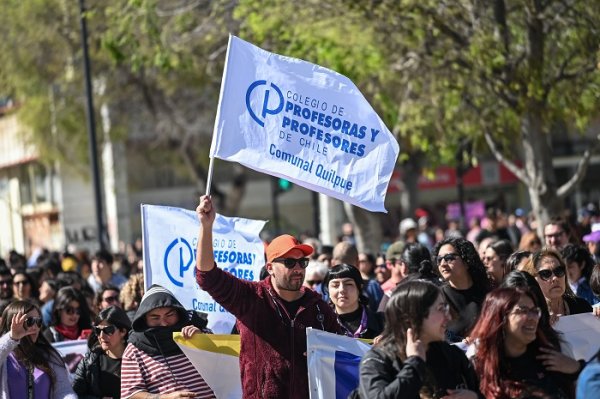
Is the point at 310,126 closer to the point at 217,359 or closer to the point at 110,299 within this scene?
the point at 217,359

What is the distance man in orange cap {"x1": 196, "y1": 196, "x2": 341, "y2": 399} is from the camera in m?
6.92

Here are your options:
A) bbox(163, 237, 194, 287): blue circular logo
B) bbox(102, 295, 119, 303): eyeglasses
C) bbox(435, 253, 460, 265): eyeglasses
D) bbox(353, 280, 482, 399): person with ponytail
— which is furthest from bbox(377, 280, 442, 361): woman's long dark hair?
bbox(102, 295, 119, 303): eyeglasses

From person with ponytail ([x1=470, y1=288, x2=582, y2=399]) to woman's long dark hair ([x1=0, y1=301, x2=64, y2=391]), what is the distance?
3.22 metres

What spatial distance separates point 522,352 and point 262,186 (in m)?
40.7

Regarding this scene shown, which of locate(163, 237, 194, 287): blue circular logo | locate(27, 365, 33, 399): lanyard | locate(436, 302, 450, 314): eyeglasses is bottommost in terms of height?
locate(27, 365, 33, 399): lanyard

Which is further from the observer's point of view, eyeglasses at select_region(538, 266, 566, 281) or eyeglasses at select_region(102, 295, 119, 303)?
eyeglasses at select_region(102, 295, 119, 303)

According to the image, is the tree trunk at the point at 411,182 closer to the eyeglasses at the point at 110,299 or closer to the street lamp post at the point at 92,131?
the street lamp post at the point at 92,131

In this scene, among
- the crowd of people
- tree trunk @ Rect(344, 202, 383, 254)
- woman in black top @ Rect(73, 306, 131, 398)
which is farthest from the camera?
tree trunk @ Rect(344, 202, 383, 254)

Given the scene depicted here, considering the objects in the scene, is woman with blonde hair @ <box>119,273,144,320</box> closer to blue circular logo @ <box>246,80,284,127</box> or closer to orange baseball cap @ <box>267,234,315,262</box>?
blue circular logo @ <box>246,80,284,127</box>

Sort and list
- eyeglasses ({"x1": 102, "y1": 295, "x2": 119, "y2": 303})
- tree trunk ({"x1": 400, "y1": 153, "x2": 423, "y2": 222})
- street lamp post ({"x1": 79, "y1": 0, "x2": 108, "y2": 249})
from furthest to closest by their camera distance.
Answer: tree trunk ({"x1": 400, "y1": 153, "x2": 423, "y2": 222}) → street lamp post ({"x1": 79, "y1": 0, "x2": 108, "y2": 249}) → eyeglasses ({"x1": 102, "y1": 295, "x2": 119, "y2": 303})

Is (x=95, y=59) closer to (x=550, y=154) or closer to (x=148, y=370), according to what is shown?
(x=550, y=154)

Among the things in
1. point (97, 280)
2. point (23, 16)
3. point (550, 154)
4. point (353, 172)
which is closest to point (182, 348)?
point (353, 172)

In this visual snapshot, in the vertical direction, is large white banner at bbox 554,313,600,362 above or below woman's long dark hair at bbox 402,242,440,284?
below

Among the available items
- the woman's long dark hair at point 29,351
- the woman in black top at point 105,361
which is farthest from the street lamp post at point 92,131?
the woman's long dark hair at point 29,351
